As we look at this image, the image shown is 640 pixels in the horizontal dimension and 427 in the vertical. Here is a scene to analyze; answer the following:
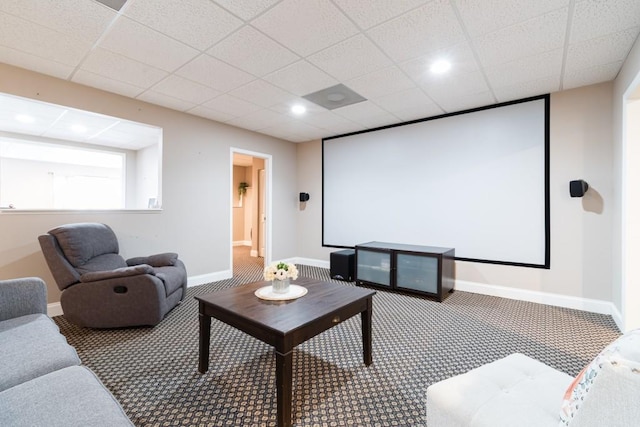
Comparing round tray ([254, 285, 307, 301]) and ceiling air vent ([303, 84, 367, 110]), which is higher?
ceiling air vent ([303, 84, 367, 110])

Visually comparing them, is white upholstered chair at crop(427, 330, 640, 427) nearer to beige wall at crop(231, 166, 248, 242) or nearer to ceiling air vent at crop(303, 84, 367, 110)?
ceiling air vent at crop(303, 84, 367, 110)

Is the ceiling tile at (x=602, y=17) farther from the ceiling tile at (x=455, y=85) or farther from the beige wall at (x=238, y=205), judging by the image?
the beige wall at (x=238, y=205)

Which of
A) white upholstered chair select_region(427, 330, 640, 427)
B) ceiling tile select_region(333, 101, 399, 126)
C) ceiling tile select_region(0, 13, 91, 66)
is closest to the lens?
white upholstered chair select_region(427, 330, 640, 427)

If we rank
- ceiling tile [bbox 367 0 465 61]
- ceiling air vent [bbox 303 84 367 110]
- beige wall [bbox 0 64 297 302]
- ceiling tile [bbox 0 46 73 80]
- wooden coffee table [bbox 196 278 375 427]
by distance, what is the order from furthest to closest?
ceiling air vent [bbox 303 84 367 110] → beige wall [bbox 0 64 297 302] → ceiling tile [bbox 0 46 73 80] → ceiling tile [bbox 367 0 465 61] → wooden coffee table [bbox 196 278 375 427]

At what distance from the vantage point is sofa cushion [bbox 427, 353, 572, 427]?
1040mm

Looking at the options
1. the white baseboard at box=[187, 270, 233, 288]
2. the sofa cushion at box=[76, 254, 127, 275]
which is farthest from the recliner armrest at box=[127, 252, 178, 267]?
the white baseboard at box=[187, 270, 233, 288]

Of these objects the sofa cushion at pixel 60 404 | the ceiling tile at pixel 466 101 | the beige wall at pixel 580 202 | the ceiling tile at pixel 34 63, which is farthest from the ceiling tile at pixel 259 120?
the sofa cushion at pixel 60 404

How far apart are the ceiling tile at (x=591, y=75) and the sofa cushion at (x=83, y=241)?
5.33 metres

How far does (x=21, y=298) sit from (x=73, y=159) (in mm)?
7072

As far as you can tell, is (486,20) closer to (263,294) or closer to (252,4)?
(252,4)

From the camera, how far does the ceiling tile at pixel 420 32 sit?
7.04 feet

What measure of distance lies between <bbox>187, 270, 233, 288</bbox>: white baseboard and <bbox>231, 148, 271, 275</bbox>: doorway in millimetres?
599

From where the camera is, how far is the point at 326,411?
1715 millimetres

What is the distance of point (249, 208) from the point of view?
9.16 m
